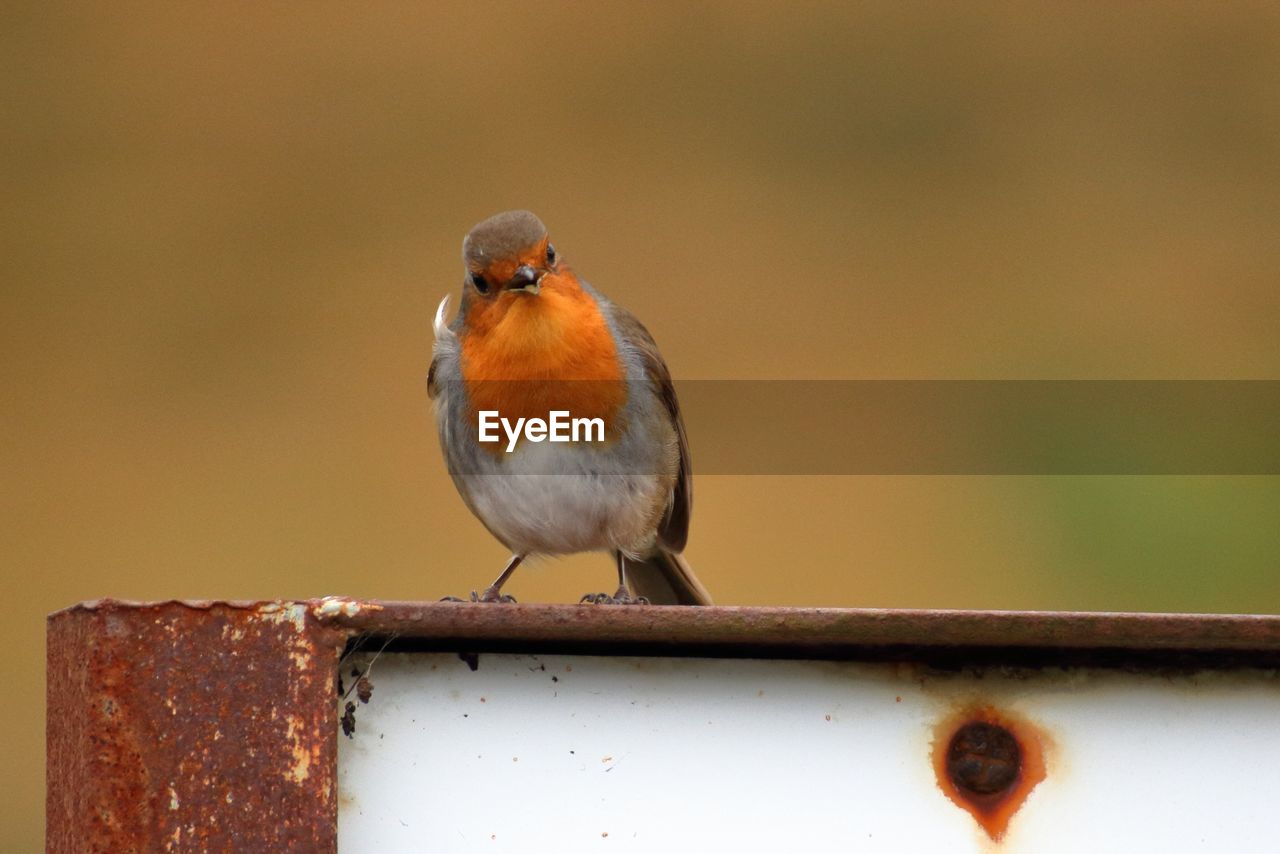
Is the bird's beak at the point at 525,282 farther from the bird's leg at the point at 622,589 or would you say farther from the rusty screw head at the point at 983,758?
the rusty screw head at the point at 983,758

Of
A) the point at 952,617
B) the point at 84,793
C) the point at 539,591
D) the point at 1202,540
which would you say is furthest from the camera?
the point at 1202,540

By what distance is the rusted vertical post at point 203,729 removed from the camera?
1390mm

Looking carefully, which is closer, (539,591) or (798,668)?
(798,668)

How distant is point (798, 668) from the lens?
1587mm

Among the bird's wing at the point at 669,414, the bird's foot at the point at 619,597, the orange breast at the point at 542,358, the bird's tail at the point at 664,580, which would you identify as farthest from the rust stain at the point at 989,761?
the bird's tail at the point at 664,580

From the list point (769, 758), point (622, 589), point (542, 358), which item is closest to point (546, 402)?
point (542, 358)

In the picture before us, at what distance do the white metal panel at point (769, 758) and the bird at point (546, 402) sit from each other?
66.8 inches

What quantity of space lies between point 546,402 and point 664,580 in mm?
906

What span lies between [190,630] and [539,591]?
12.9 ft

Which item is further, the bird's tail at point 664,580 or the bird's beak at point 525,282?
the bird's tail at point 664,580

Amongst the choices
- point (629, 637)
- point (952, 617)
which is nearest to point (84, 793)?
point (629, 637)

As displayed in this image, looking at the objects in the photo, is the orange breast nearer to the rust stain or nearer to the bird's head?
the bird's head

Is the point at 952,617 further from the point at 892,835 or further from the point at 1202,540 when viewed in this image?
the point at 1202,540

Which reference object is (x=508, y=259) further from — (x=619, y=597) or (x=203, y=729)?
(x=203, y=729)
